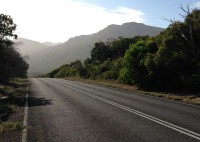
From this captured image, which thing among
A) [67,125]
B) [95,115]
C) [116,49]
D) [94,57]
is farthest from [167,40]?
[94,57]

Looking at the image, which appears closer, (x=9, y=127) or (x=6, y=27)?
(x=9, y=127)

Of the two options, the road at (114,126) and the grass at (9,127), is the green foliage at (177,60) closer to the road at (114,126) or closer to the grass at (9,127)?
the road at (114,126)

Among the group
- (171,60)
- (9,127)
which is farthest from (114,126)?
(171,60)

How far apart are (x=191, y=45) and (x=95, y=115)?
579 inches

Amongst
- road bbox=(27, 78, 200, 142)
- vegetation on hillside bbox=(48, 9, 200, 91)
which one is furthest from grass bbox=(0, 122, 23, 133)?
vegetation on hillside bbox=(48, 9, 200, 91)

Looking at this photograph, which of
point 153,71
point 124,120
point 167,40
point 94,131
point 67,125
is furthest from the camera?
point 153,71

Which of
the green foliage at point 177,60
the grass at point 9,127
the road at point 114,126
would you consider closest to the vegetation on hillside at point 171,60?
the green foliage at point 177,60

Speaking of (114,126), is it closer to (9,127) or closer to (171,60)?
(9,127)

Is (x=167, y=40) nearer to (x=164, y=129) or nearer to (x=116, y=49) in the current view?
(x=164, y=129)

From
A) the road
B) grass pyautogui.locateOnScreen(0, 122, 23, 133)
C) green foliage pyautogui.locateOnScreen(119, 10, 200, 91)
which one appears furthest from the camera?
green foliage pyautogui.locateOnScreen(119, 10, 200, 91)

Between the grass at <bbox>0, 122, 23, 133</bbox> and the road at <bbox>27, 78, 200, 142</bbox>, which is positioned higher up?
the road at <bbox>27, 78, 200, 142</bbox>

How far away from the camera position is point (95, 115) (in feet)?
45.4

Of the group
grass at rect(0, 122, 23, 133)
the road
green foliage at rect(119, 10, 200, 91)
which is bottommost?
grass at rect(0, 122, 23, 133)

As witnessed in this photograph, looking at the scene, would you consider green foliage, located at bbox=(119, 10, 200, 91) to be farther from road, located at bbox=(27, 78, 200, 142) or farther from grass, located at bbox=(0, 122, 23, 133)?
grass, located at bbox=(0, 122, 23, 133)
